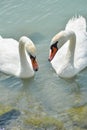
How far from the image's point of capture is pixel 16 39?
1173 cm

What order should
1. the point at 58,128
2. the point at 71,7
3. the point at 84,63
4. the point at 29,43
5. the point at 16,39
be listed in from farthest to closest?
the point at 71,7, the point at 16,39, the point at 84,63, the point at 29,43, the point at 58,128

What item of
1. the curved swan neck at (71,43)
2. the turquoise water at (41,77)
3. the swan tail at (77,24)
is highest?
the curved swan neck at (71,43)

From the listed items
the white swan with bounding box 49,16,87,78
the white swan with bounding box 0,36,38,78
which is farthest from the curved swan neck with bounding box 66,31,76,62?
the white swan with bounding box 0,36,38,78

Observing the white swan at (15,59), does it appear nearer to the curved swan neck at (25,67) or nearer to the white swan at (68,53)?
the curved swan neck at (25,67)

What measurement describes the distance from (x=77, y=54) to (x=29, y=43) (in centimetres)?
135

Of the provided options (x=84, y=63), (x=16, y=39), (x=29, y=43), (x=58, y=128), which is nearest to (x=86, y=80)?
(x=84, y=63)

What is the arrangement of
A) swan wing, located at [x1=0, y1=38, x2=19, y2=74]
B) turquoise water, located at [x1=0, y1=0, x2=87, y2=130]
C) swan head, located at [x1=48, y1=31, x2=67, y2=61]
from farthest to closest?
swan wing, located at [x1=0, y1=38, x2=19, y2=74]
swan head, located at [x1=48, y1=31, x2=67, y2=61]
turquoise water, located at [x1=0, y1=0, x2=87, y2=130]

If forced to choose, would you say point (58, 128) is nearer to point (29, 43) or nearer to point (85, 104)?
point (85, 104)

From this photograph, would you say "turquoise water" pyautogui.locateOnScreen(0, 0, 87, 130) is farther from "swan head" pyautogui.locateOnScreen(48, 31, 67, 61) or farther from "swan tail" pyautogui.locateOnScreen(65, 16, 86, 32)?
"swan head" pyautogui.locateOnScreen(48, 31, 67, 61)

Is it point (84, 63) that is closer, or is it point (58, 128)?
point (58, 128)

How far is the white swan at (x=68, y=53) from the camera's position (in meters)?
9.89

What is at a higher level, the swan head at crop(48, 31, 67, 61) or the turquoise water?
the swan head at crop(48, 31, 67, 61)

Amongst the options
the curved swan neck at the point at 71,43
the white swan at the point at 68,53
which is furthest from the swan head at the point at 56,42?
the curved swan neck at the point at 71,43

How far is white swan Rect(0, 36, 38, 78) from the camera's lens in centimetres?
995
